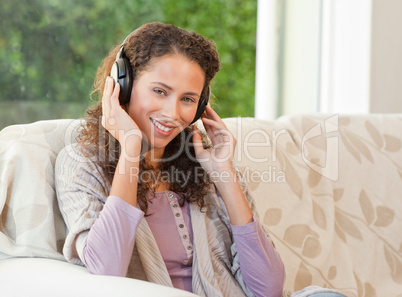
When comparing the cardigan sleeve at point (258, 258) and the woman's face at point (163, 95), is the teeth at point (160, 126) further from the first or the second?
the cardigan sleeve at point (258, 258)

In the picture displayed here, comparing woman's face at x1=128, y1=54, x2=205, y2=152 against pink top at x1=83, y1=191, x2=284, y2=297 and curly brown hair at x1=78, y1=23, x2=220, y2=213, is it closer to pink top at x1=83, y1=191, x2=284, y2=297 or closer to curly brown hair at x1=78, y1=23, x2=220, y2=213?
curly brown hair at x1=78, y1=23, x2=220, y2=213

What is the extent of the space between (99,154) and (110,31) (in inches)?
43.1

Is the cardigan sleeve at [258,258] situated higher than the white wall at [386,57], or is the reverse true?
the white wall at [386,57]

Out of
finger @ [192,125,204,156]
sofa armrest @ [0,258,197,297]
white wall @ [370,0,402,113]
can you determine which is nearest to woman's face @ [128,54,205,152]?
finger @ [192,125,204,156]

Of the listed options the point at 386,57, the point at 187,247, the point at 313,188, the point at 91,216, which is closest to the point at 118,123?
the point at 91,216

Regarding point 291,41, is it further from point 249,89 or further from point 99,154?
point 99,154

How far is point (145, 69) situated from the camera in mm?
1253

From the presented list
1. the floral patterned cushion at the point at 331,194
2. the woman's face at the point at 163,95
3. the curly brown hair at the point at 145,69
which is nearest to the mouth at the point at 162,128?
the woman's face at the point at 163,95

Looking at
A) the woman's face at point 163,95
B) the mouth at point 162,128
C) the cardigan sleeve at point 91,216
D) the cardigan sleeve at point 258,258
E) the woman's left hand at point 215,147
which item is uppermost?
the woman's face at point 163,95

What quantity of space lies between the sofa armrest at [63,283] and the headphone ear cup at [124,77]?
0.40 m

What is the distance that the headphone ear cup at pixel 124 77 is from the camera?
123 centimetres

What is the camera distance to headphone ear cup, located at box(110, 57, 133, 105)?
1233mm

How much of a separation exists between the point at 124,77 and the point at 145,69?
54mm

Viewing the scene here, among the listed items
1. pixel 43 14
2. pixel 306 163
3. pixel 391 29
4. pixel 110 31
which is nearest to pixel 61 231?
pixel 306 163
